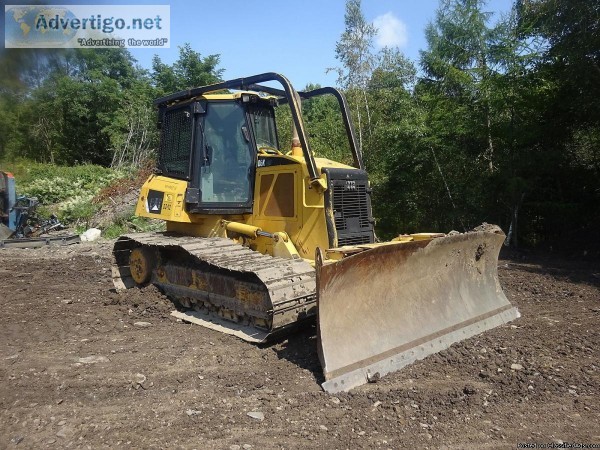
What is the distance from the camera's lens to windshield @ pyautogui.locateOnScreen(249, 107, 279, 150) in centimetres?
611

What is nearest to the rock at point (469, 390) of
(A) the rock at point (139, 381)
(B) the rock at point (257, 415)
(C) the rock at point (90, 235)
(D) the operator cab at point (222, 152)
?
(B) the rock at point (257, 415)

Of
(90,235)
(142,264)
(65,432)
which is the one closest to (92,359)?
(65,432)

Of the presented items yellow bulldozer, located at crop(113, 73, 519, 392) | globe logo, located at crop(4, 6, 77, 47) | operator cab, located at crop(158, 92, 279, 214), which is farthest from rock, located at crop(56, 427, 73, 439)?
globe logo, located at crop(4, 6, 77, 47)

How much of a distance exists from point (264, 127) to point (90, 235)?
10127mm

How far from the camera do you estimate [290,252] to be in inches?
213

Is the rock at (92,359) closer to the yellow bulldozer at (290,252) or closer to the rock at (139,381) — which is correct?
the rock at (139,381)

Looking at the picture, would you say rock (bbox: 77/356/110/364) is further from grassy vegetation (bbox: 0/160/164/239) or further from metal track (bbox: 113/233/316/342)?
grassy vegetation (bbox: 0/160/164/239)

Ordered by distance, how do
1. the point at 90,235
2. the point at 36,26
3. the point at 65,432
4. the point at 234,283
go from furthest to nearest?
the point at 90,235, the point at 36,26, the point at 234,283, the point at 65,432

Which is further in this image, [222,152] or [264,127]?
[264,127]

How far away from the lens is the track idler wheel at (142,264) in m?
6.77

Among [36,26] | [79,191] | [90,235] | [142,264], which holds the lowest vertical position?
[90,235]

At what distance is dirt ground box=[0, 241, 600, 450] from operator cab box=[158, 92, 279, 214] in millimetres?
1471

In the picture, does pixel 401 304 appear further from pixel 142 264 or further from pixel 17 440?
pixel 142 264

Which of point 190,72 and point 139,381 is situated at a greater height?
point 190,72
